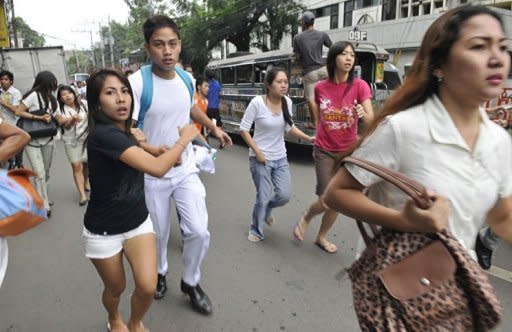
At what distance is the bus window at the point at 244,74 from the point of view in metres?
9.92

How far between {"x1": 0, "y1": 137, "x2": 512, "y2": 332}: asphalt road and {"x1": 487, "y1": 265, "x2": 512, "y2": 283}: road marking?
0.7 inches

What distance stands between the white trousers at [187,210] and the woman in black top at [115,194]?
1.54 feet

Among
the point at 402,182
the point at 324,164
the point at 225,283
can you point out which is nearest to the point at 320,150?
the point at 324,164

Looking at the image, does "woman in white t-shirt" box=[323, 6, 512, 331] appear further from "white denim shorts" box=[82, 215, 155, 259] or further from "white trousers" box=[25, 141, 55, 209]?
"white trousers" box=[25, 141, 55, 209]

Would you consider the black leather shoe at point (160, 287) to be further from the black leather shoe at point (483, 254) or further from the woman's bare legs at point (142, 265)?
the black leather shoe at point (483, 254)

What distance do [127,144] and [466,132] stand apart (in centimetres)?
152

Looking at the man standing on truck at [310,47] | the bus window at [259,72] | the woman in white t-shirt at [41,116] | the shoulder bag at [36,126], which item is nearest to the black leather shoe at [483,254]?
the man standing on truck at [310,47]

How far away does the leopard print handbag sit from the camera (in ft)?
3.68

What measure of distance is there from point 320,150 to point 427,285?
2610 mm

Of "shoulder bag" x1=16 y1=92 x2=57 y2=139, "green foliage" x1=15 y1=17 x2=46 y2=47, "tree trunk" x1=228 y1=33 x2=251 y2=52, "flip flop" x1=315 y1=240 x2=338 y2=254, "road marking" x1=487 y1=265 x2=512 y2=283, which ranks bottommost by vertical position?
"road marking" x1=487 y1=265 x2=512 y2=283

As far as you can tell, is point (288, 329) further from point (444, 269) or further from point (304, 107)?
point (304, 107)

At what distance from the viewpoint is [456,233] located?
132 cm

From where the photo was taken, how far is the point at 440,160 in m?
1.27

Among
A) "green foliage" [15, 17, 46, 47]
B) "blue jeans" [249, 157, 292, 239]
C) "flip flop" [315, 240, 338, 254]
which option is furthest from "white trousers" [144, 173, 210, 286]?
"green foliage" [15, 17, 46, 47]
